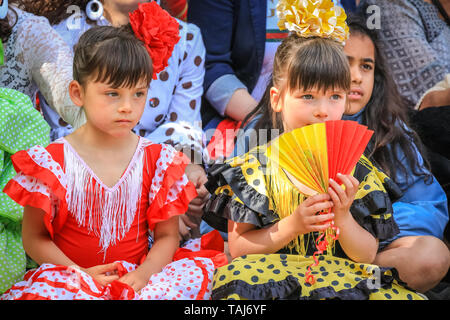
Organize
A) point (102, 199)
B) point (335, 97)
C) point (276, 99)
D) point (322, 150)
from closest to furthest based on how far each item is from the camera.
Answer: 1. point (322, 150)
2. point (102, 199)
3. point (335, 97)
4. point (276, 99)

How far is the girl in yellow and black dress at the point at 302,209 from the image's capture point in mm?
2039

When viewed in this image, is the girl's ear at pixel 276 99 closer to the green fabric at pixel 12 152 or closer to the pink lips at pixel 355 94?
the pink lips at pixel 355 94

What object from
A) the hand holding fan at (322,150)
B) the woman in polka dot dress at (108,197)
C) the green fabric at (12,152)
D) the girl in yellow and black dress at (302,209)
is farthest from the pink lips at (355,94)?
the green fabric at (12,152)

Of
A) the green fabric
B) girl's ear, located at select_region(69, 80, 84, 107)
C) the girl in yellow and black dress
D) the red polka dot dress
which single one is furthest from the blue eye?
the green fabric

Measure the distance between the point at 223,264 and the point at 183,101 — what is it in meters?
1.18

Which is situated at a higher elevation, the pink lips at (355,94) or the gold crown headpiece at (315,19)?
the gold crown headpiece at (315,19)

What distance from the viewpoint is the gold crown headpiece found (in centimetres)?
235

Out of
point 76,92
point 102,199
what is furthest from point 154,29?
point 102,199

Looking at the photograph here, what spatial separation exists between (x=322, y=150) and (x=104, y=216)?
0.86 metres

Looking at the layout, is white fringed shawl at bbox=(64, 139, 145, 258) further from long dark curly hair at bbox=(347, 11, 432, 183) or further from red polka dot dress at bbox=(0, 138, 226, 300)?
long dark curly hair at bbox=(347, 11, 432, 183)

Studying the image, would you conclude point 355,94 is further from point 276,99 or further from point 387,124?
point 276,99

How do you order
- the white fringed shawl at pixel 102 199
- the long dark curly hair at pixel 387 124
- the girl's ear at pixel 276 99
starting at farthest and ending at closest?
the long dark curly hair at pixel 387 124 < the girl's ear at pixel 276 99 < the white fringed shawl at pixel 102 199

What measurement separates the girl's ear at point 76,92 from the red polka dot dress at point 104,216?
0.54ft

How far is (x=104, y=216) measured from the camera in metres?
2.24
